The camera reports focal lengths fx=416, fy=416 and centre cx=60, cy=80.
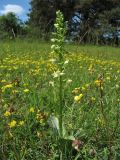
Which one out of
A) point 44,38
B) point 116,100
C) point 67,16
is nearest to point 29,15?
point 67,16

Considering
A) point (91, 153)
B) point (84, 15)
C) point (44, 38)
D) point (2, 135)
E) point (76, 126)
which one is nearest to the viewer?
point (91, 153)

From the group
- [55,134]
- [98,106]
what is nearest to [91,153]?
[55,134]

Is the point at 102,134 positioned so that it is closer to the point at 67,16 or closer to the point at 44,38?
the point at 44,38

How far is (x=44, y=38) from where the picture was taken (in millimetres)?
15219

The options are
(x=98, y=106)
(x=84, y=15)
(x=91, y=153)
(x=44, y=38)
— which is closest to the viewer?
(x=91, y=153)

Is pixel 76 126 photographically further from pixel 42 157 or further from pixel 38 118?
pixel 42 157

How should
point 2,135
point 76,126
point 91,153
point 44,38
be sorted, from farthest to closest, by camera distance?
point 44,38 < point 76,126 < point 2,135 < point 91,153

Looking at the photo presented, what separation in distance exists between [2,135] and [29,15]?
49.9 m

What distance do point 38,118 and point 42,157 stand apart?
532 mm

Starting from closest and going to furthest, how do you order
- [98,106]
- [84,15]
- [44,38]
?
[98,106], [44,38], [84,15]

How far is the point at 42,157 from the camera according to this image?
2.97 m

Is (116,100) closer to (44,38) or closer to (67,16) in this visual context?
(44,38)

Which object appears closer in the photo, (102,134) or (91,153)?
(91,153)

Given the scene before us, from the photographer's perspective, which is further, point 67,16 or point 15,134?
point 67,16
